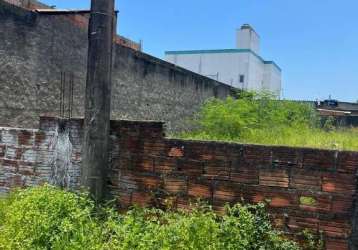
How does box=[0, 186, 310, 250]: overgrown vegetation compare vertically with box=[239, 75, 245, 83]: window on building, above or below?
below

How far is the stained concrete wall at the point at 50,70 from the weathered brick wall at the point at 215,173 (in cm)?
192

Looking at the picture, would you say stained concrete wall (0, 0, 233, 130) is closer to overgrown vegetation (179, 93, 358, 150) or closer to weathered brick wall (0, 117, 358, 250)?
overgrown vegetation (179, 93, 358, 150)

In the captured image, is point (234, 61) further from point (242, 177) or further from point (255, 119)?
point (242, 177)

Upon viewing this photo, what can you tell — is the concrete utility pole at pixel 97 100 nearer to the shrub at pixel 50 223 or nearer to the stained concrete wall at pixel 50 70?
the shrub at pixel 50 223

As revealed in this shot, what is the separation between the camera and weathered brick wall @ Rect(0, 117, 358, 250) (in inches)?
129

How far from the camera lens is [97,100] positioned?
13.4 feet

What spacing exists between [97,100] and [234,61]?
2218cm

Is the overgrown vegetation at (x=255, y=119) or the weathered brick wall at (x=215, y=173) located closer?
the weathered brick wall at (x=215, y=173)

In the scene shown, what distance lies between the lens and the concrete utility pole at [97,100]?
404 centimetres

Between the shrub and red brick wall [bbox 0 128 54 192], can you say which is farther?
red brick wall [bbox 0 128 54 192]

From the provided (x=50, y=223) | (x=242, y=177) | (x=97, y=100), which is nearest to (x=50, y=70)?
(x=97, y=100)

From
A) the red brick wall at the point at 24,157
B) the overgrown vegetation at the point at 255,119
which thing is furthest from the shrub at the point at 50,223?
the overgrown vegetation at the point at 255,119

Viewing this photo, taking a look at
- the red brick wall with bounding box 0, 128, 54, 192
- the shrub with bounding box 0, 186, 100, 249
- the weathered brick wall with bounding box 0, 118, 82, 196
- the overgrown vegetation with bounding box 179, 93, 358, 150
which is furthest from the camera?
the overgrown vegetation with bounding box 179, 93, 358, 150

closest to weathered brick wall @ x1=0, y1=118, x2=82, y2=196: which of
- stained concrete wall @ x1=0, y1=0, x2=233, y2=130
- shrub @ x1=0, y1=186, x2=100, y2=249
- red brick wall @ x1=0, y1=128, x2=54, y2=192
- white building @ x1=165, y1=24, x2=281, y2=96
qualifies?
red brick wall @ x1=0, y1=128, x2=54, y2=192
